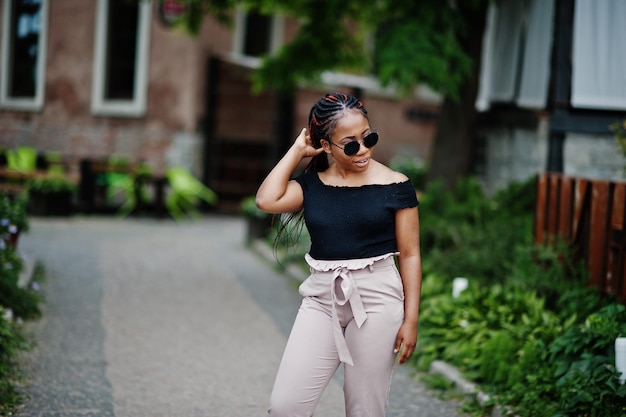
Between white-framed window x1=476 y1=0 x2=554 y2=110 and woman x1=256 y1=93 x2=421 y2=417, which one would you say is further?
white-framed window x1=476 y1=0 x2=554 y2=110

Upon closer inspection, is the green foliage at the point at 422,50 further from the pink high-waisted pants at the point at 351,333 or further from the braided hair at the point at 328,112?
the pink high-waisted pants at the point at 351,333

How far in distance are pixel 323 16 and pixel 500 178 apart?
3362 millimetres

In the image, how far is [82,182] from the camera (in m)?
16.7

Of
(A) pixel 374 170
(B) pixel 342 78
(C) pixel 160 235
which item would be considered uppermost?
(B) pixel 342 78

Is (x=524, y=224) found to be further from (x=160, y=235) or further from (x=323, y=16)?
(x=160, y=235)

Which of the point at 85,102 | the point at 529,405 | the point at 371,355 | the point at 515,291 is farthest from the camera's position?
the point at 85,102

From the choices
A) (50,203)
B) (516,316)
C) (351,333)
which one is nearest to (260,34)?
(50,203)

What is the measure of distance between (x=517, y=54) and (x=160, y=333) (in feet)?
20.4

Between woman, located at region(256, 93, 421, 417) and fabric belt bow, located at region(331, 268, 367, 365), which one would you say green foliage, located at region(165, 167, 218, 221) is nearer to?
woman, located at region(256, 93, 421, 417)

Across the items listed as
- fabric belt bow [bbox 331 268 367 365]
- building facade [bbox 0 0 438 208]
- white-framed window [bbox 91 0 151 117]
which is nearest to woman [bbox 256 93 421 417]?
fabric belt bow [bbox 331 268 367 365]

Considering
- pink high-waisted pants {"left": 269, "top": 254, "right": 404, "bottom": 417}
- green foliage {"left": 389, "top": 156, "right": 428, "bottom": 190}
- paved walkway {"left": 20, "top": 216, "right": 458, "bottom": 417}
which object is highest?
green foliage {"left": 389, "top": 156, "right": 428, "bottom": 190}

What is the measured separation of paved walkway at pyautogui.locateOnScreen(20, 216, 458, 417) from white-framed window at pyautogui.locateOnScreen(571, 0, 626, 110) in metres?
3.82

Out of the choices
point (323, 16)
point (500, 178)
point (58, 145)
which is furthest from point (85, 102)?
point (500, 178)

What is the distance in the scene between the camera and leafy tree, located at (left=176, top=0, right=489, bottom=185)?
9914 millimetres
